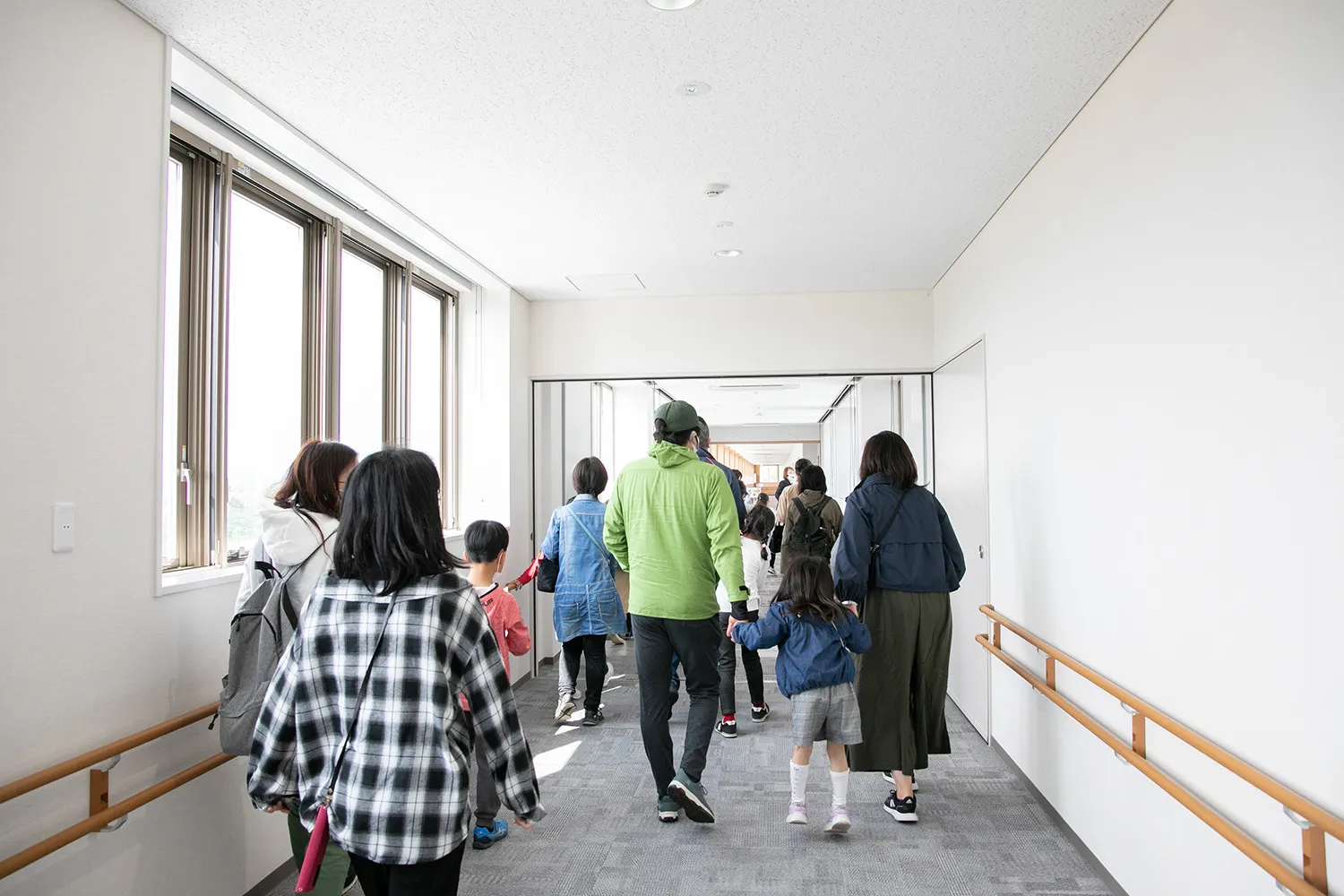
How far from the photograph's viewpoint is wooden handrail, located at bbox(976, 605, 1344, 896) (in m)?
1.51

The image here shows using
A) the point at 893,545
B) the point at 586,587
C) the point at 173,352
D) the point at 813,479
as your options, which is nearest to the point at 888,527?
the point at 893,545

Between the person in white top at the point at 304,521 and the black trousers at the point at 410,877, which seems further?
the person in white top at the point at 304,521

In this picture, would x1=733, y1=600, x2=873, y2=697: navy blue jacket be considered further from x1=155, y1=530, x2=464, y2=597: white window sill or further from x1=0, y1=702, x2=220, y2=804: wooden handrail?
x1=0, y1=702, x2=220, y2=804: wooden handrail

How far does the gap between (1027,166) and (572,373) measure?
3.29 meters

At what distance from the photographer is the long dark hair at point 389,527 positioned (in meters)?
1.49

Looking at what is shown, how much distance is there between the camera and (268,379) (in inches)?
129

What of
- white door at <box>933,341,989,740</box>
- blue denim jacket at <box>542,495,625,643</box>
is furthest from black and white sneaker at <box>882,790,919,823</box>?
blue denim jacket at <box>542,495,625,643</box>

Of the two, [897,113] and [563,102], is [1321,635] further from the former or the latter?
[563,102]

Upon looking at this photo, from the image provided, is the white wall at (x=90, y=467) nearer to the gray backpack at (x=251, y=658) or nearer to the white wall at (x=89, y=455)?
the white wall at (x=89, y=455)

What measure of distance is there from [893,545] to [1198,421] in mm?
1329

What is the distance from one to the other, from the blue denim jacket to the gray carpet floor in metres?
0.66

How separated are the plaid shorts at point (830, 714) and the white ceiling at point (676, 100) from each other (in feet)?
6.95

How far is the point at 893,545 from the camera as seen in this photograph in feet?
10.4

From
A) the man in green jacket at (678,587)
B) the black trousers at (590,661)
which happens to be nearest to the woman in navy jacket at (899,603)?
the man in green jacket at (678,587)
